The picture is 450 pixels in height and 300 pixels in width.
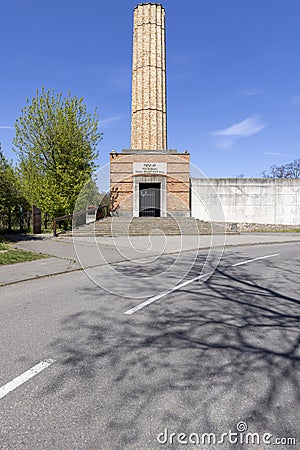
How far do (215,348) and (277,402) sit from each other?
1088 millimetres

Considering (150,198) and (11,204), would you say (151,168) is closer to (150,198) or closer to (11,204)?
(150,198)

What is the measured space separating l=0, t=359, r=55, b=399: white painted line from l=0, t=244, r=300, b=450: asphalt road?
59 millimetres

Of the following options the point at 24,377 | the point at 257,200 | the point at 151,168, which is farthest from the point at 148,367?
the point at 257,200

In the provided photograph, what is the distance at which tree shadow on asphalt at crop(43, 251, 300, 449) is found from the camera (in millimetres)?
2469

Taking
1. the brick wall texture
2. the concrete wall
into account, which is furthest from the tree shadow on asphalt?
the concrete wall

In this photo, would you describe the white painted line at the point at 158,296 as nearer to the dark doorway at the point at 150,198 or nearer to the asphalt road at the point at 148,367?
the asphalt road at the point at 148,367

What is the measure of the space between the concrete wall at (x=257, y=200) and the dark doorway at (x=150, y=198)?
339cm

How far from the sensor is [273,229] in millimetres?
28891

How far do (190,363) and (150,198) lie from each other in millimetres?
26153

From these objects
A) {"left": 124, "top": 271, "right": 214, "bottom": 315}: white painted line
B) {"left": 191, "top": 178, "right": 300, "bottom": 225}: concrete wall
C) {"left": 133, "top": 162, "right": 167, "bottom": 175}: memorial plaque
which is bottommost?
{"left": 124, "top": 271, "right": 214, "bottom": 315}: white painted line

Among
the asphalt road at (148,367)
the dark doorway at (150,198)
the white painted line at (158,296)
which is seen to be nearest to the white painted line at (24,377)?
the asphalt road at (148,367)

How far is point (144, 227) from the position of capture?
2373 centimetres

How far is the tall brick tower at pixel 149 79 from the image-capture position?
97.3 feet

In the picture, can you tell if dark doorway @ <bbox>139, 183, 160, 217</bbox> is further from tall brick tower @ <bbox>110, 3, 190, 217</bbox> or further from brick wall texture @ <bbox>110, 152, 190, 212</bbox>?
brick wall texture @ <bbox>110, 152, 190, 212</bbox>
